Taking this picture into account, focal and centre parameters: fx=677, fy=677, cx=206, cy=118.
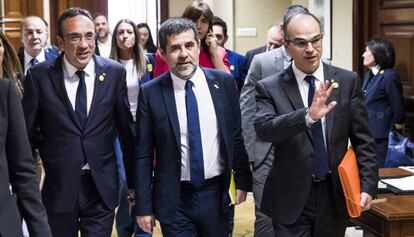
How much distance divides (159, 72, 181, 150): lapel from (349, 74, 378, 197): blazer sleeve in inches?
28.6

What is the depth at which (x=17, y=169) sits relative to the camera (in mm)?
2066

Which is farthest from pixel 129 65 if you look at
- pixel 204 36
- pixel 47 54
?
pixel 204 36

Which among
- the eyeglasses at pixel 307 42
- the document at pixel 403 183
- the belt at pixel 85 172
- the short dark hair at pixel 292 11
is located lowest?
the document at pixel 403 183

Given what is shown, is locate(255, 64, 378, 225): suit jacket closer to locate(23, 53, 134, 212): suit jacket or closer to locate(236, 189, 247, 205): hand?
locate(236, 189, 247, 205): hand

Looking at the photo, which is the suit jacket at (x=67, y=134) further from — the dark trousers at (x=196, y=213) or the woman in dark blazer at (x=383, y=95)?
the woman in dark blazer at (x=383, y=95)

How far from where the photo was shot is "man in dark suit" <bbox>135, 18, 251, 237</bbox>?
289cm

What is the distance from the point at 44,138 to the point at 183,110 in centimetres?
68

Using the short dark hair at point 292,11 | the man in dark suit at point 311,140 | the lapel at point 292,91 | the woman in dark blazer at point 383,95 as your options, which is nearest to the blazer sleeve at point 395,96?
the woman in dark blazer at point 383,95

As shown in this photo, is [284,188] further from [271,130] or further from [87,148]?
[87,148]

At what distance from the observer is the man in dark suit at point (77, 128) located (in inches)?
121

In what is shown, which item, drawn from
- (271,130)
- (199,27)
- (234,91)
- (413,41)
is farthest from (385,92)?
(271,130)

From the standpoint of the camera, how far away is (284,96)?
2715 mm

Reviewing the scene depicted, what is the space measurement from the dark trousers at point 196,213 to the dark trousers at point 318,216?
354mm

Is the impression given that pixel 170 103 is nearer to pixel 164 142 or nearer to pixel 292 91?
pixel 164 142
